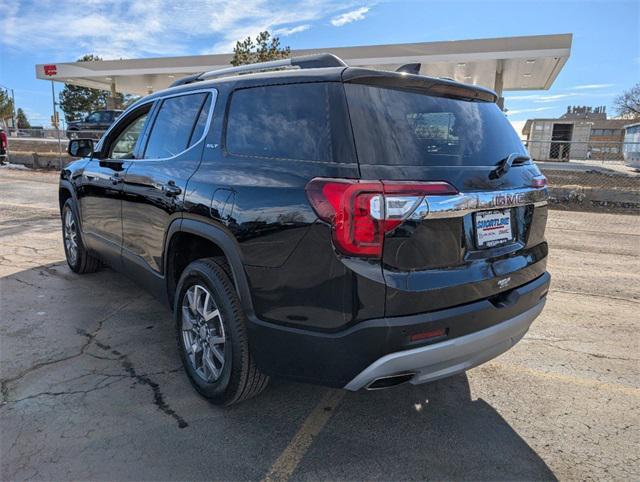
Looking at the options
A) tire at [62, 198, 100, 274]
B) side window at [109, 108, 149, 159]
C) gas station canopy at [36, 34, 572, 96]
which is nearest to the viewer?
side window at [109, 108, 149, 159]

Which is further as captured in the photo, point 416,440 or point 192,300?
point 192,300

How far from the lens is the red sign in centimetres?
2989

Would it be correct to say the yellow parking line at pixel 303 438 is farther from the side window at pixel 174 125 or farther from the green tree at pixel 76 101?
the green tree at pixel 76 101

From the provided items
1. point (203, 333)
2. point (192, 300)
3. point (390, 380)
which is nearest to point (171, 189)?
point (192, 300)

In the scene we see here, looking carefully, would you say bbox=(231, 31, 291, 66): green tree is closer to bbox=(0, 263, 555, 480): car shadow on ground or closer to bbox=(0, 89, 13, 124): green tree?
bbox=(0, 263, 555, 480): car shadow on ground

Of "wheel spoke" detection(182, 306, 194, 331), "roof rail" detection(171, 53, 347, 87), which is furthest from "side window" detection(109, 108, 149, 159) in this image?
"wheel spoke" detection(182, 306, 194, 331)

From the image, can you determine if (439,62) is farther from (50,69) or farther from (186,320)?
(50,69)

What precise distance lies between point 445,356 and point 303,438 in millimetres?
929

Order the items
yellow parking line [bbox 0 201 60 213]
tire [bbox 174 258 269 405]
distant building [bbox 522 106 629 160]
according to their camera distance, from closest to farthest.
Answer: tire [bbox 174 258 269 405] < yellow parking line [bbox 0 201 60 213] < distant building [bbox 522 106 629 160]

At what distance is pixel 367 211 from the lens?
210cm

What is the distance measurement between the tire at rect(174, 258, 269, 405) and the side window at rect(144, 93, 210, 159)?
0.94 m

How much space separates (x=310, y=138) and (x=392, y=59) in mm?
21290

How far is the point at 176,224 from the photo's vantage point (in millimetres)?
3090

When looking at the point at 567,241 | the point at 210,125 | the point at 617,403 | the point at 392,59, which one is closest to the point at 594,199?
the point at 567,241
